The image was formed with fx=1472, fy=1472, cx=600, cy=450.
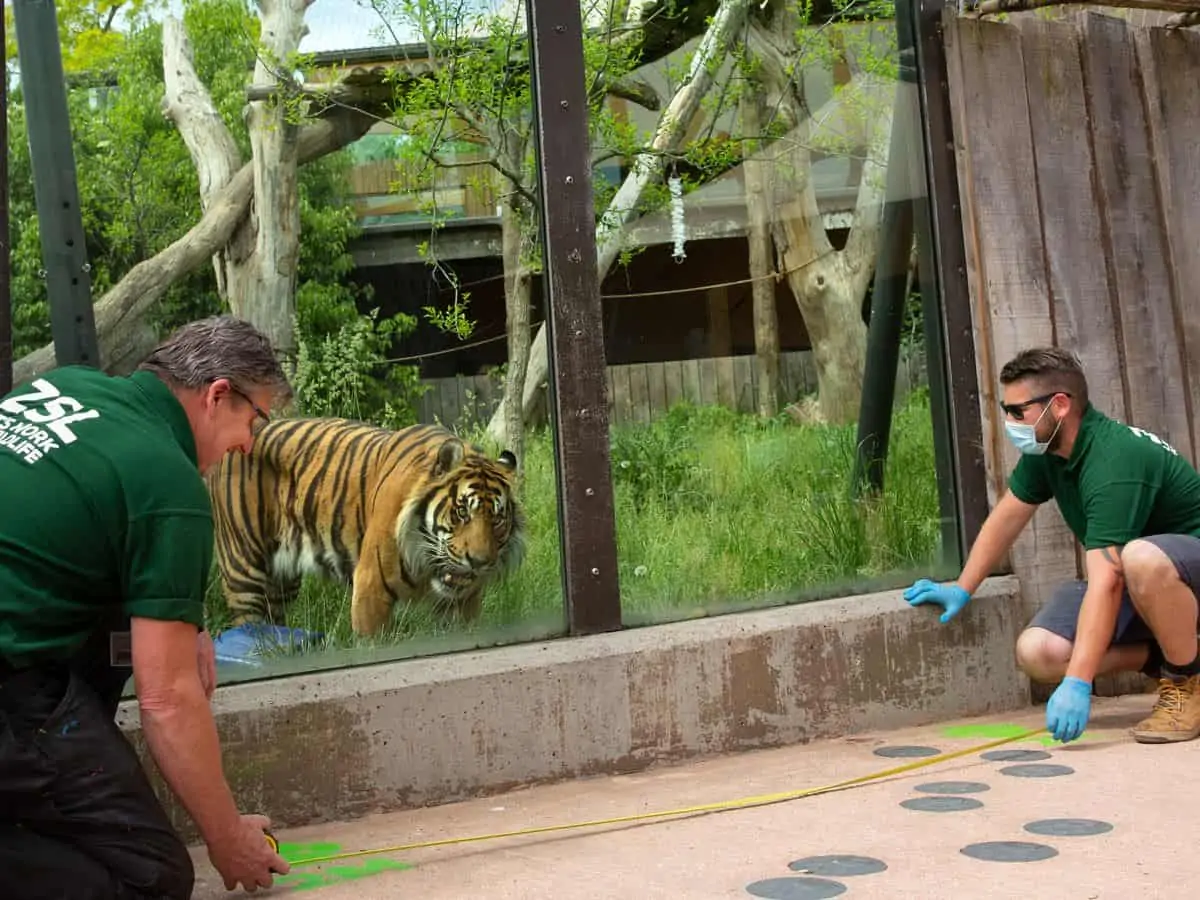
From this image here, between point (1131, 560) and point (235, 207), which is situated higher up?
point (235, 207)

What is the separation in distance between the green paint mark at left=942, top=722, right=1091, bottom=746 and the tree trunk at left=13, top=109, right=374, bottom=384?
266 centimetres

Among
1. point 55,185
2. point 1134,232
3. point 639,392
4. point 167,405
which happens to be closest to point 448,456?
point 639,392

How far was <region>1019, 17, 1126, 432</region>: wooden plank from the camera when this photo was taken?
5016 millimetres

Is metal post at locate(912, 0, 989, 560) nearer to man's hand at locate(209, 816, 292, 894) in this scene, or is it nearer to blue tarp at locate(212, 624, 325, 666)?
blue tarp at locate(212, 624, 325, 666)

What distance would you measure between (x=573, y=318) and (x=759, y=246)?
27.6 inches

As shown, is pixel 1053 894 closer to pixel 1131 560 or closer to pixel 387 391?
pixel 1131 560

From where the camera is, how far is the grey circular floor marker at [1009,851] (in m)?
3.20

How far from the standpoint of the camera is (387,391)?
4.19 metres

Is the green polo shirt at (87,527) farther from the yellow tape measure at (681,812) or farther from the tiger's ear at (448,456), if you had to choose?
the tiger's ear at (448,456)

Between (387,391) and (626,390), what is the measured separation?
805 millimetres

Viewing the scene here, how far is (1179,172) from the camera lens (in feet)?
17.1

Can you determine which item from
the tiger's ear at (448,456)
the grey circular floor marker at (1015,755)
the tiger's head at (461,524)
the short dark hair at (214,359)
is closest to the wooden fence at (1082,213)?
the grey circular floor marker at (1015,755)

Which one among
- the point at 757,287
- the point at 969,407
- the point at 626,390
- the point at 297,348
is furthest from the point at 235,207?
the point at 969,407

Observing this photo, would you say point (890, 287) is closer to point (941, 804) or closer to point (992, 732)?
point (992, 732)
